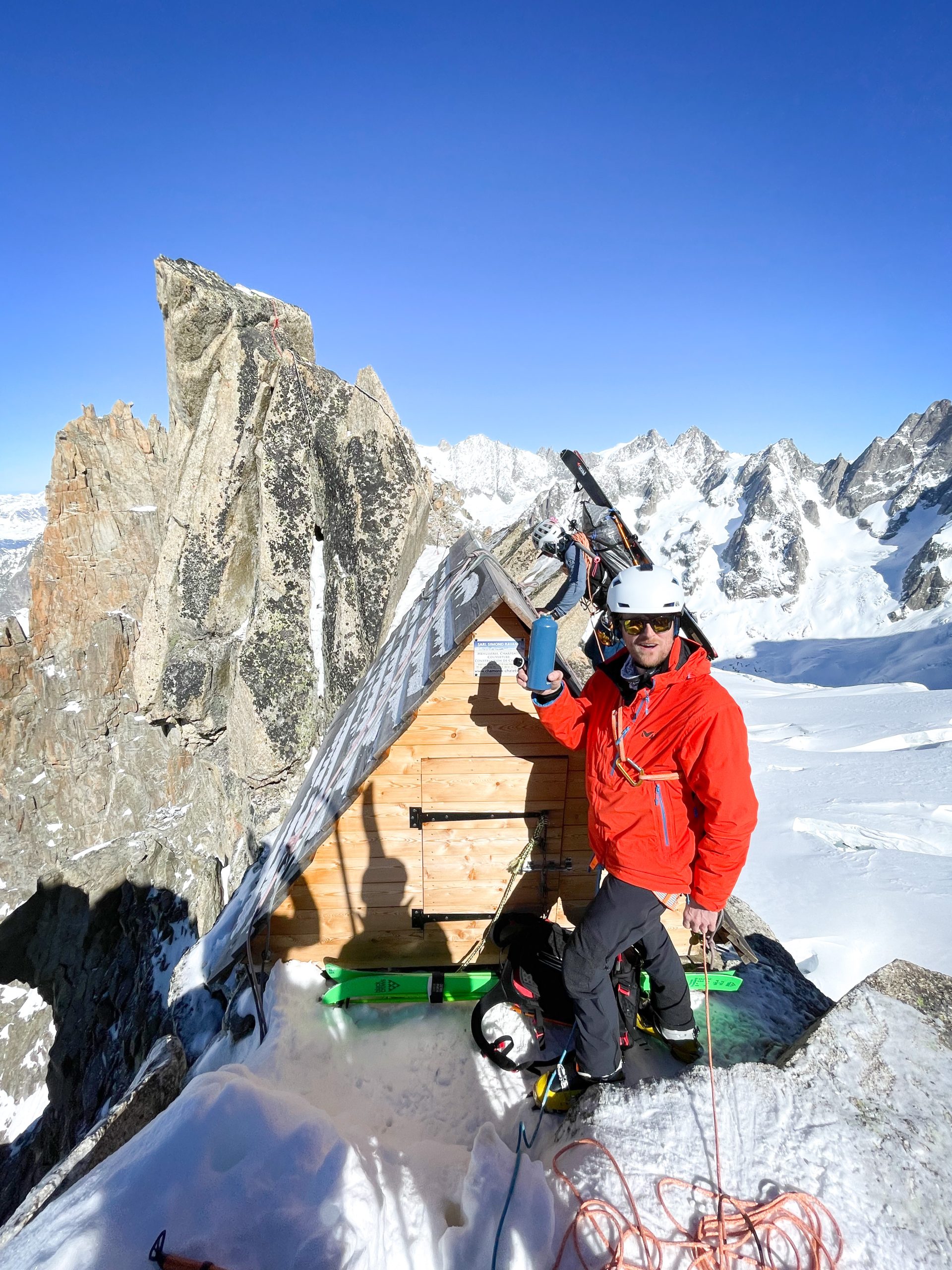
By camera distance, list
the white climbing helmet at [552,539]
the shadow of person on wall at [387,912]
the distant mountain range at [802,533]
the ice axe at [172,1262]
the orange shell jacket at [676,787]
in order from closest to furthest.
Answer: the ice axe at [172,1262], the orange shell jacket at [676,787], the shadow of person on wall at [387,912], the white climbing helmet at [552,539], the distant mountain range at [802,533]

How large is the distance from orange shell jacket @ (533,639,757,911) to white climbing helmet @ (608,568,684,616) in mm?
265

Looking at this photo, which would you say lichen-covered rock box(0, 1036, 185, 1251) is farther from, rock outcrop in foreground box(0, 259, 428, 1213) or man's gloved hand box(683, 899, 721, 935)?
man's gloved hand box(683, 899, 721, 935)

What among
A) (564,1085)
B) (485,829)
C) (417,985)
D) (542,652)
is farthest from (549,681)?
(417,985)

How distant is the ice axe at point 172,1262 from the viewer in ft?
6.69

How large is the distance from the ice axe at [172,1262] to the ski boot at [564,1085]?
211 cm

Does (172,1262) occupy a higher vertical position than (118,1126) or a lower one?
higher

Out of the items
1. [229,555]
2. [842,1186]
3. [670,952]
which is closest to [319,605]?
[229,555]

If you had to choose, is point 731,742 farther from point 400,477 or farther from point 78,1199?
point 400,477

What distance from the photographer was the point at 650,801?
340cm

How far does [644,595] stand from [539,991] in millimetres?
3141

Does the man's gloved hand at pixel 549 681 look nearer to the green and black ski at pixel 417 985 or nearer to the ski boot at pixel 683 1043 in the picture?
the ski boot at pixel 683 1043

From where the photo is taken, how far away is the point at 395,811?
4750mm

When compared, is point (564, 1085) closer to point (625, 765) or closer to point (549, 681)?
point (625, 765)

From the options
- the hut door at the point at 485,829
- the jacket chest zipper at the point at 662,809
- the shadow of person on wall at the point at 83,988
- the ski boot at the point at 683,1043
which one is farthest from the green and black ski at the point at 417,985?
the shadow of person on wall at the point at 83,988
